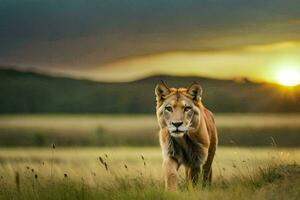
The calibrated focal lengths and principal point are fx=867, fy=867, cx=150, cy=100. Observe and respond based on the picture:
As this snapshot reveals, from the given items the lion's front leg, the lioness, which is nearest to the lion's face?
the lioness

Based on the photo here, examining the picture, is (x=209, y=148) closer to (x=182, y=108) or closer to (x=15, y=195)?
(x=182, y=108)

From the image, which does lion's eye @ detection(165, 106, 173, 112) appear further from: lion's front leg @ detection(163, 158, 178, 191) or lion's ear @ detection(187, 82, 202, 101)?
lion's front leg @ detection(163, 158, 178, 191)

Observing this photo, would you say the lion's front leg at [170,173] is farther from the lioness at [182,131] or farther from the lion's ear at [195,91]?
the lion's ear at [195,91]

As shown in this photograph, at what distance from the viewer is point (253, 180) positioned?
14.8 meters

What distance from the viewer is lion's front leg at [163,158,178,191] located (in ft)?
47.5

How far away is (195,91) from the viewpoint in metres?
15.1

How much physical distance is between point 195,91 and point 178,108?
1.93 ft

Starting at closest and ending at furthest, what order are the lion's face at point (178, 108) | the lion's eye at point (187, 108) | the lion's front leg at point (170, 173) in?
the lion's front leg at point (170, 173) → the lion's face at point (178, 108) → the lion's eye at point (187, 108)

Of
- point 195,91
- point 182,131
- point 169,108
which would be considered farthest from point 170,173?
point 195,91

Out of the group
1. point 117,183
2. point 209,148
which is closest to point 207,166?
point 209,148

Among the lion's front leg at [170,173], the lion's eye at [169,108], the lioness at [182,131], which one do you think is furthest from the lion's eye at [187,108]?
the lion's front leg at [170,173]

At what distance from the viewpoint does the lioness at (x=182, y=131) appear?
1467 centimetres

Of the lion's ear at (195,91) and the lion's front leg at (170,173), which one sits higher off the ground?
the lion's ear at (195,91)

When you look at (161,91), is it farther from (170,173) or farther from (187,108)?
(170,173)
